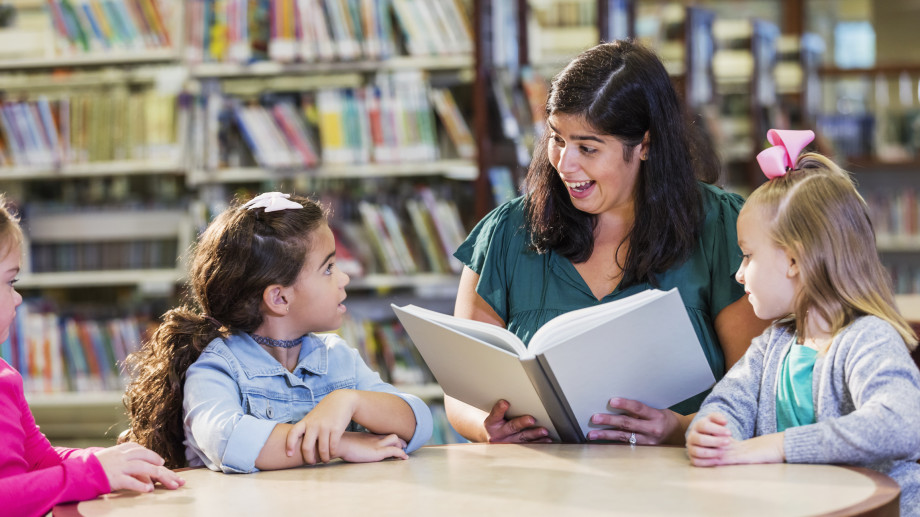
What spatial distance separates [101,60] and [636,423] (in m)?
2.94

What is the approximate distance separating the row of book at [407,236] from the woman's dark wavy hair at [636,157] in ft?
5.46

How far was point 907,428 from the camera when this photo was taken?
3.62ft

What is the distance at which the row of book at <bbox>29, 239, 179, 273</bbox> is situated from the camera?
3756 millimetres

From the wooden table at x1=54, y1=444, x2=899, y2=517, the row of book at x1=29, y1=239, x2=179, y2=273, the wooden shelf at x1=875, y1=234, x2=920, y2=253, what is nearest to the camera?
the wooden table at x1=54, y1=444, x2=899, y2=517

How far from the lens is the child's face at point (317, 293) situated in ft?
4.78

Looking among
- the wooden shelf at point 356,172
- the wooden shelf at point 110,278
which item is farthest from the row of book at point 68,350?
the wooden shelf at point 356,172

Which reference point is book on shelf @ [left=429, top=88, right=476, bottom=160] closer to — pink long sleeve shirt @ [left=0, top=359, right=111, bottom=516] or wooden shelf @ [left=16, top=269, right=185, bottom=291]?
wooden shelf @ [left=16, top=269, right=185, bottom=291]

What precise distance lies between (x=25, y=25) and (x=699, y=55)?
277cm

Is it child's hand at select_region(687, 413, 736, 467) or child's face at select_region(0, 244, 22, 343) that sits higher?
child's face at select_region(0, 244, 22, 343)

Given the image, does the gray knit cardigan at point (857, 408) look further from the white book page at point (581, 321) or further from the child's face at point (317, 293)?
the child's face at point (317, 293)

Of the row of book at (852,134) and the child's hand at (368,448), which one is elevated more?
the row of book at (852,134)

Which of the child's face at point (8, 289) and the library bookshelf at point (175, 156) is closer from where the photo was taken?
the child's face at point (8, 289)

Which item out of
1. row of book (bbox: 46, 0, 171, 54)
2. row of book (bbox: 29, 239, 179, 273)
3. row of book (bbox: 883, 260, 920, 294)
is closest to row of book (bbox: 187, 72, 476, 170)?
row of book (bbox: 46, 0, 171, 54)

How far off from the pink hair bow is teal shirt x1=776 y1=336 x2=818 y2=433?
25 cm
